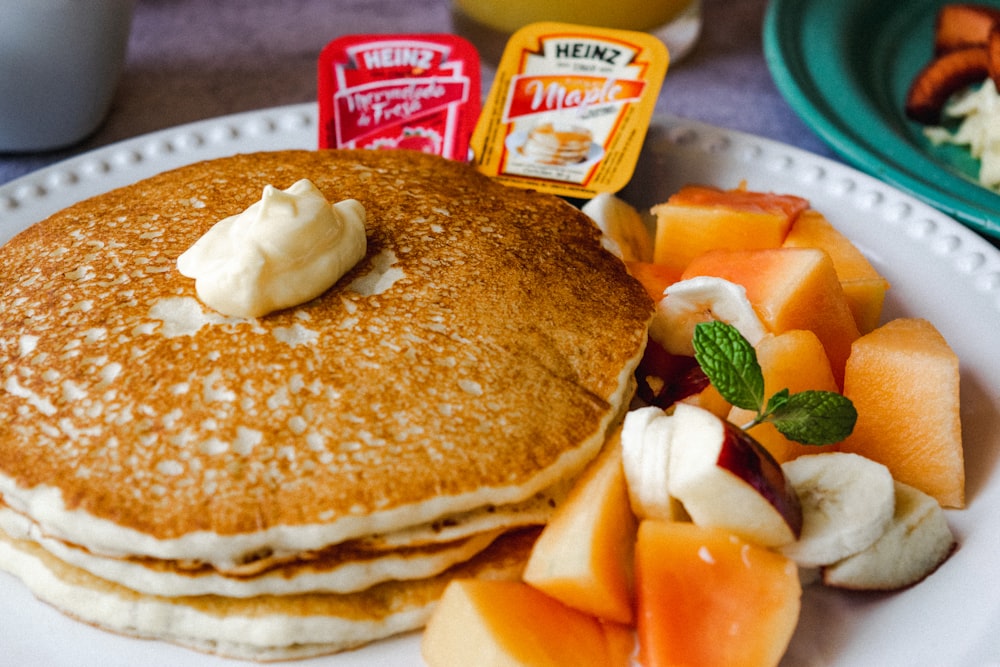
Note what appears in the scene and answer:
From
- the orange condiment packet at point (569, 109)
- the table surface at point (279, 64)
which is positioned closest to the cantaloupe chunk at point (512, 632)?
the orange condiment packet at point (569, 109)

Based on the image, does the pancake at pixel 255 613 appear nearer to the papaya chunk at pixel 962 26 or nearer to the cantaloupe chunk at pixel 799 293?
the cantaloupe chunk at pixel 799 293

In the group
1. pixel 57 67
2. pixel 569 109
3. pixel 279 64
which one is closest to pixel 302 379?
pixel 569 109

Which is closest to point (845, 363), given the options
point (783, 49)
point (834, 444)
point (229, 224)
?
point (834, 444)

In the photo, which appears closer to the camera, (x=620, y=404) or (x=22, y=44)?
(x=620, y=404)

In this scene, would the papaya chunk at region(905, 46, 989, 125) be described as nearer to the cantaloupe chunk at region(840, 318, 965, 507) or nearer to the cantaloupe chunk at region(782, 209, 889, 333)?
the cantaloupe chunk at region(782, 209, 889, 333)

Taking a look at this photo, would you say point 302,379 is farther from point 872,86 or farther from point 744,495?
point 872,86

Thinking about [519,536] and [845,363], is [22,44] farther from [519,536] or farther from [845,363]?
[845,363]
